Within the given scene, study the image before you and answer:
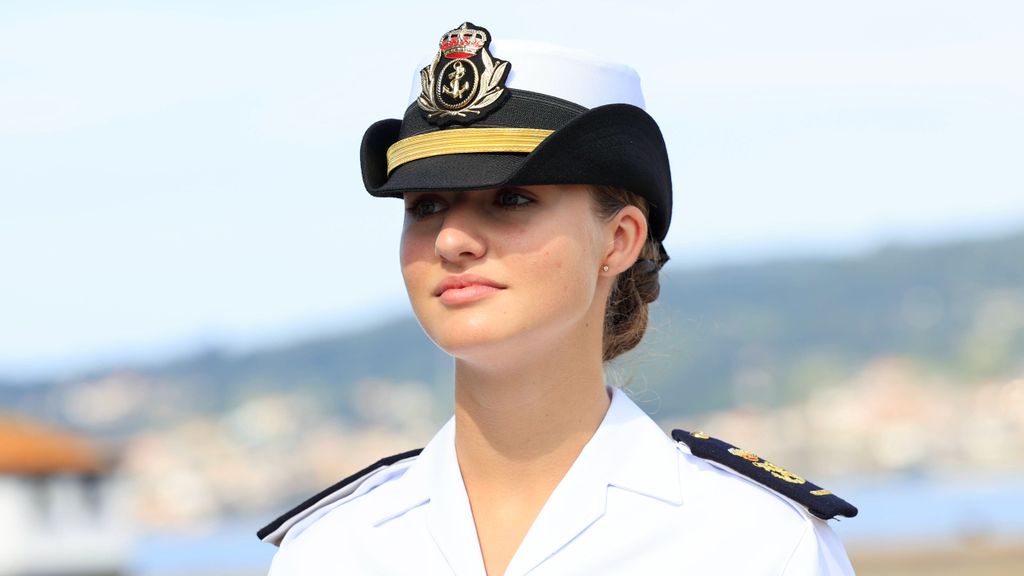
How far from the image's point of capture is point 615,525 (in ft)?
11.8

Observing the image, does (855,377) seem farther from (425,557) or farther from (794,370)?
(425,557)

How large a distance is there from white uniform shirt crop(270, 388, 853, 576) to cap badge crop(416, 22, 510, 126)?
2.64 feet

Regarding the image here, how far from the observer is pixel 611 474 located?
368 cm

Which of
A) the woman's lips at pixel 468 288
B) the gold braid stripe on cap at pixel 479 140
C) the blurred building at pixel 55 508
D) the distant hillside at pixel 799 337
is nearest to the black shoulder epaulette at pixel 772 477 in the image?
the woman's lips at pixel 468 288

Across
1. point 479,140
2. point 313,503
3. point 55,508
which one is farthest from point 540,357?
point 55,508

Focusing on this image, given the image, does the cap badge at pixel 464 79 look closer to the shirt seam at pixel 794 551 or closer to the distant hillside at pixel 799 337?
the shirt seam at pixel 794 551

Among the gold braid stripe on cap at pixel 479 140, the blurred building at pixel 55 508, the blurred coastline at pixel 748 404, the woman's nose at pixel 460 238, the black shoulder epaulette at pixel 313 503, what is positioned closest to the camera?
the woman's nose at pixel 460 238

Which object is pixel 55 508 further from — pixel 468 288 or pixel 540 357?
pixel 468 288

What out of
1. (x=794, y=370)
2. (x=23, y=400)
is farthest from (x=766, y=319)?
(x=23, y=400)

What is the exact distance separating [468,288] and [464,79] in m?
0.53

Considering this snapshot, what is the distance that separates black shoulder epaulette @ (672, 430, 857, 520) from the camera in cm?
357

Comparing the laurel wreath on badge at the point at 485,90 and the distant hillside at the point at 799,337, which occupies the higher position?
the distant hillside at the point at 799,337

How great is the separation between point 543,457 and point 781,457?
143 m

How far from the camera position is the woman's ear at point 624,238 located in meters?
3.67
